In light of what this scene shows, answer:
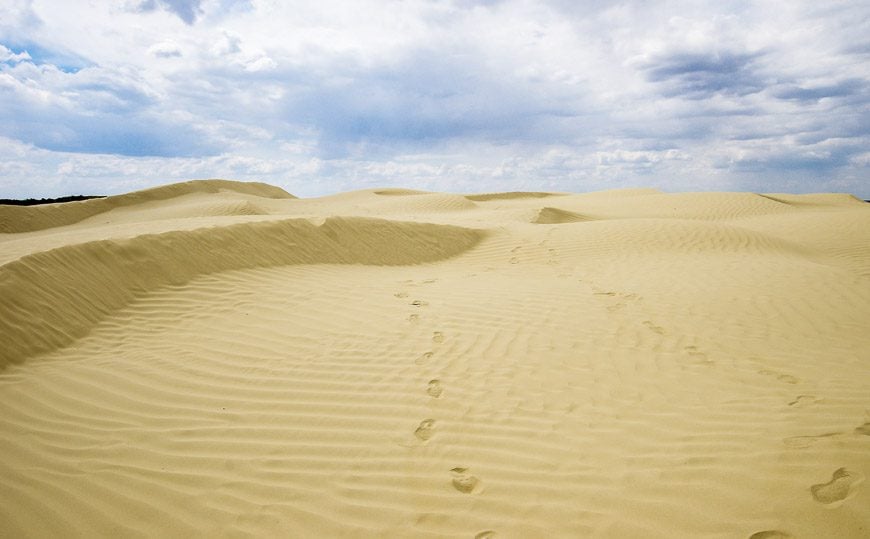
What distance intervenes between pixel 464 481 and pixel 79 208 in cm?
2510

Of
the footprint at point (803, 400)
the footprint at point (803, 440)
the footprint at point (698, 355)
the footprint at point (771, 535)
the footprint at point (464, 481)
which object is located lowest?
the footprint at point (771, 535)

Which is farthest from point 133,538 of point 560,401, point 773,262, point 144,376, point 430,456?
point 773,262

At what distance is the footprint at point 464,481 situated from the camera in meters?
2.98

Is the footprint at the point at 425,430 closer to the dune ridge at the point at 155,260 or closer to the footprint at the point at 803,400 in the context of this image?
the footprint at the point at 803,400

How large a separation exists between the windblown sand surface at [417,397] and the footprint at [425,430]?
0.27 feet

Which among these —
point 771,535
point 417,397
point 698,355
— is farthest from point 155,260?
point 771,535

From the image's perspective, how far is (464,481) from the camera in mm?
3051

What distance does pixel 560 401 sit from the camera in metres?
3.98

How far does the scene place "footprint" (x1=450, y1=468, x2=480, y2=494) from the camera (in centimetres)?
298

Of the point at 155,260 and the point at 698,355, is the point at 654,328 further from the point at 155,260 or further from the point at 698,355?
the point at 155,260

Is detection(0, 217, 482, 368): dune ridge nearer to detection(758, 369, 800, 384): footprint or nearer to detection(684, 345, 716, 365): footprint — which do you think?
detection(684, 345, 716, 365): footprint

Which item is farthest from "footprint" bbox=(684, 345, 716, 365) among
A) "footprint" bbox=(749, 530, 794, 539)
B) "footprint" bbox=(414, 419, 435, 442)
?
"footprint" bbox=(414, 419, 435, 442)

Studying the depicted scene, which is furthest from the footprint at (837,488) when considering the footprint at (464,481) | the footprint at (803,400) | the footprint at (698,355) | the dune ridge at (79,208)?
the dune ridge at (79,208)

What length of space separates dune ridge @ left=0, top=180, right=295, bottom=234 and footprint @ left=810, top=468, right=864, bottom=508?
2402 centimetres
